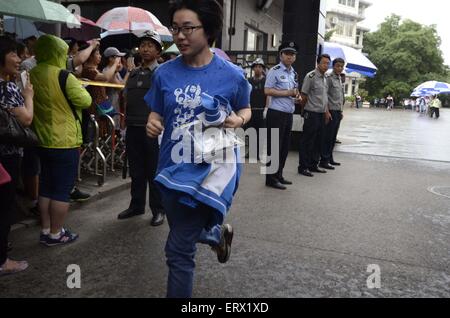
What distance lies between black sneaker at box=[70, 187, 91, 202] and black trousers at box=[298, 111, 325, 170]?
146 inches

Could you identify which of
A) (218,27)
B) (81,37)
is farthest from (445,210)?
(81,37)

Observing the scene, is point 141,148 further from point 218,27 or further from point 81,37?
point 81,37

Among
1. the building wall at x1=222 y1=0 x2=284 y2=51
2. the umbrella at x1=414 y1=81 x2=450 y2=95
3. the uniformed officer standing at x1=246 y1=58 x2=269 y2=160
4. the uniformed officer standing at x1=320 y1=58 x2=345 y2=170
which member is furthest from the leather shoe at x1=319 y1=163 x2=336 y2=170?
the umbrella at x1=414 y1=81 x2=450 y2=95

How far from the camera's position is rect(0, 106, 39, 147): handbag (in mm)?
2982

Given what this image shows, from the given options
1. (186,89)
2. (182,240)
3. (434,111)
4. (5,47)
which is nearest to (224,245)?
(182,240)

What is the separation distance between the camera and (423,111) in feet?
134

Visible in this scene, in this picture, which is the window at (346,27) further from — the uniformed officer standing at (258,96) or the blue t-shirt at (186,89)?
the blue t-shirt at (186,89)

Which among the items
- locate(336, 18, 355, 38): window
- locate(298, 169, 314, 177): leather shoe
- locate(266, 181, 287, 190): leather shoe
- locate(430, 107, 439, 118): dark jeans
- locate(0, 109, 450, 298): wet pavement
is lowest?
locate(0, 109, 450, 298): wet pavement

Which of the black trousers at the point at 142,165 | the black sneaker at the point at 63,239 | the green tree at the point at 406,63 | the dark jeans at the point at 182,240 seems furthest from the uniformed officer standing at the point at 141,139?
the green tree at the point at 406,63

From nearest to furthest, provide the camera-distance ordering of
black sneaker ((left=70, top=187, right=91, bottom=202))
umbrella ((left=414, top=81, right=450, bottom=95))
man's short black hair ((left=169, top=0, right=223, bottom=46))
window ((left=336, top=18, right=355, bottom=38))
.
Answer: man's short black hair ((left=169, top=0, right=223, bottom=46)), black sneaker ((left=70, top=187, right=91, bottom=202)), umbrella ((left=414, top=81, right=450, bottom=95)), window ((left=336, top=18, right=355, bottom=38))

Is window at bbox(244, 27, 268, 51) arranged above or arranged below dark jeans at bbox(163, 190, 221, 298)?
above

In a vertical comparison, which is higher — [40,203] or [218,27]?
[218,27]

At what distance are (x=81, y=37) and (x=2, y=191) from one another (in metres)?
7.24

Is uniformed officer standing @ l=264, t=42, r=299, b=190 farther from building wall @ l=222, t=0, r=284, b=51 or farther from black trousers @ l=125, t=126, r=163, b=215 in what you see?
building wall @ l=222, t=0, r=284, b=51
